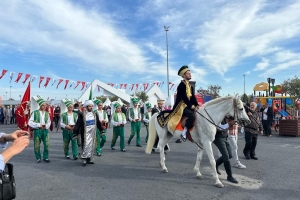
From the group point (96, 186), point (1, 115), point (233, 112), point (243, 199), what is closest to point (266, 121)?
point (233, 112)

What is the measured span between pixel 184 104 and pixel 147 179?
6.50 ft

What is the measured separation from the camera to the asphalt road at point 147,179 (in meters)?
4.58

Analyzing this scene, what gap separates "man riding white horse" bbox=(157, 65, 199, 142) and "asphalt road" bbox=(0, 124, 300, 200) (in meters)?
1.24

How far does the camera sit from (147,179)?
559 centimetres

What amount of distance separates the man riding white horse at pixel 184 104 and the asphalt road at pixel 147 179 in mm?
1242

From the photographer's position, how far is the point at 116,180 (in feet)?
18.1

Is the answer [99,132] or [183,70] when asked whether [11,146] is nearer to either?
[183,70]

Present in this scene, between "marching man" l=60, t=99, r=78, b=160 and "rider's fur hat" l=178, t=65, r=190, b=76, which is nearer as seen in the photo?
"rider's fur hat" l=178, t=65, r=190, b=76

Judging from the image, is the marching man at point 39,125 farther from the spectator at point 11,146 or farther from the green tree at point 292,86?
the green tree at point 292,86

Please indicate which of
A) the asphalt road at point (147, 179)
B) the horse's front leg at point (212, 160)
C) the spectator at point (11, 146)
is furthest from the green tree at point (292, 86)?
the spectator at point (11, 146)

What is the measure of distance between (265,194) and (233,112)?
1.79 metres

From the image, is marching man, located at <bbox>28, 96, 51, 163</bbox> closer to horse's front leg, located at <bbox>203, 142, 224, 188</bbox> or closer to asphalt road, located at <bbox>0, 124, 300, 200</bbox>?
asphalt road, located at <bbox>0, 124, 300, 200</bbox>

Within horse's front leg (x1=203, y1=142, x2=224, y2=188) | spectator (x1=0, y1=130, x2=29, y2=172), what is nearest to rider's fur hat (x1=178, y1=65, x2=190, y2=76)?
horse's front leg (x1=203, y1=142, x2=224, y2=188)

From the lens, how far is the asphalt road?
4.58 metres
